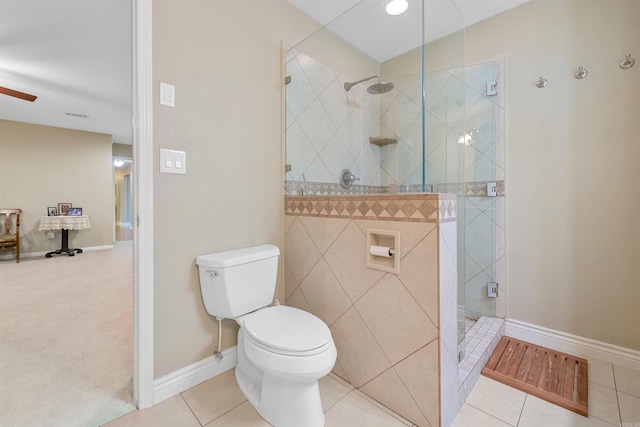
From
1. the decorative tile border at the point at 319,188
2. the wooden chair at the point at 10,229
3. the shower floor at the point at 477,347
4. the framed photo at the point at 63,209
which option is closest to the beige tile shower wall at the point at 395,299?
the shower floor at the point at 477,347

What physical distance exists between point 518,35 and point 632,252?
162 cm

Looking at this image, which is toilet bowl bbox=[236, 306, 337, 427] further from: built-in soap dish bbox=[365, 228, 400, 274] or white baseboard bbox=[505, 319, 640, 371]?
white baseboard bbox=[505, 319, 640, 371]

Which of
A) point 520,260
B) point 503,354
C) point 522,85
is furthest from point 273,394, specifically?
point 522,85

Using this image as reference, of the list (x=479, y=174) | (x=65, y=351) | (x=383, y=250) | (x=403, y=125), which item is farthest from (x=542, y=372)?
(x=65, y=351)

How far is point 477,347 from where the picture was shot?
1628mm

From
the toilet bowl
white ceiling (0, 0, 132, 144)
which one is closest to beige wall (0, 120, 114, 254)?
white ceiling (0, 0, 132, 144)

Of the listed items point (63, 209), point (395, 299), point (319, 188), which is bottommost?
point (395, 299)

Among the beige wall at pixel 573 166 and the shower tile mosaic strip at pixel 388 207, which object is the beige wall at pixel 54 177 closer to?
the shower tile mosaic strip at pixel 388 207

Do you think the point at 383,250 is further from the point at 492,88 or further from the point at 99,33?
the point at 99,33

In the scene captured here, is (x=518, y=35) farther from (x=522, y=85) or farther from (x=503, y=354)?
(x=503, y=354)

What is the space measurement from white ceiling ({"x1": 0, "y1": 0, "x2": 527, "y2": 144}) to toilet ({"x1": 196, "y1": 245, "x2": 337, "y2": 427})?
68.7 inches

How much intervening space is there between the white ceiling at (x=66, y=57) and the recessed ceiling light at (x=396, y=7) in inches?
76.6

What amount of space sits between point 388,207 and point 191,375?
1.37 metres

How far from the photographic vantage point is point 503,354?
173 cm
